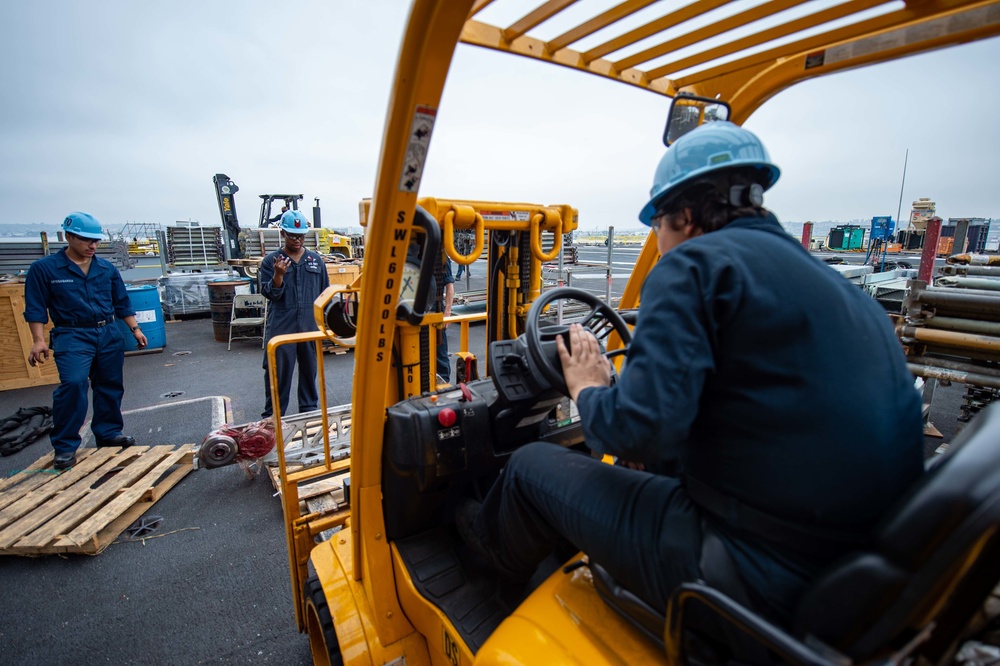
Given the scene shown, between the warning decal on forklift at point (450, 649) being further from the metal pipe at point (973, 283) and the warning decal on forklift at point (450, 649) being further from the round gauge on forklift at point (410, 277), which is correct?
the metal pipe at point (973, 283)

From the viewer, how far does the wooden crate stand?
690 centimetres

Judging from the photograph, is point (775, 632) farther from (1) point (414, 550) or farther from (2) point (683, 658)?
(1) point (414, 550)

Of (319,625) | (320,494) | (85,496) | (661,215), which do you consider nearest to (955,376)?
(661,215)

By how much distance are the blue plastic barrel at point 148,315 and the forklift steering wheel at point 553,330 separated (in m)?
9.47

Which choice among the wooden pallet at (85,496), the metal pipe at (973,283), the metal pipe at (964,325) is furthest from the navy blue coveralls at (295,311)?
the metal pipe at (973,283)

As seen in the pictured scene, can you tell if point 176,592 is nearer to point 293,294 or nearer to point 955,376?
point 293,294

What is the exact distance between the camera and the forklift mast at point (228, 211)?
1398 cm

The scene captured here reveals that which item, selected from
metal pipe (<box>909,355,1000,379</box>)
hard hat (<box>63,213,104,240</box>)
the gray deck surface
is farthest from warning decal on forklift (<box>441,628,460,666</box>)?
metal pipe (<box>909,355,1000,379</box>)

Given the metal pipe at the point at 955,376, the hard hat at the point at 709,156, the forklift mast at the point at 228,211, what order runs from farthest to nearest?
the forklift mast at the point at 228,211 < the metal pipe at the point at 955,376 < the hard hat at the point at 709,156

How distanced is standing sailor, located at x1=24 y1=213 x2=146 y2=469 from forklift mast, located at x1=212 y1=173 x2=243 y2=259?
10469mm

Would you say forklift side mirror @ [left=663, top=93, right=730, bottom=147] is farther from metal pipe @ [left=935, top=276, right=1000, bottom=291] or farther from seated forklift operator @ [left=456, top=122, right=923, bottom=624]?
metal pipe @ [left=935, top=276, right=1000, bottom=291]

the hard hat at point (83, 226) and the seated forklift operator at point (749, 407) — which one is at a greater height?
the hard hat at point (83, 226)

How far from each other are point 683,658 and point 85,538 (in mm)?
4314

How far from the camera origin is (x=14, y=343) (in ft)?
23.2
